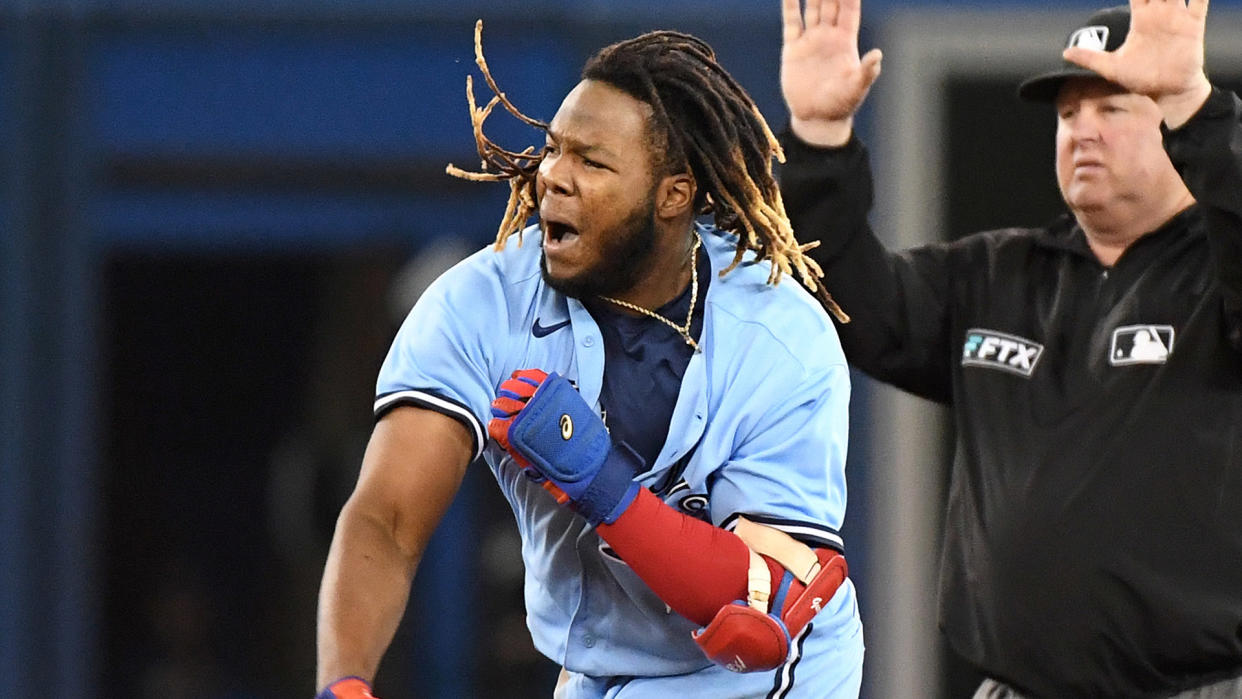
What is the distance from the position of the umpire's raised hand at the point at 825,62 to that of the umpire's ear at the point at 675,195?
0.67 metres

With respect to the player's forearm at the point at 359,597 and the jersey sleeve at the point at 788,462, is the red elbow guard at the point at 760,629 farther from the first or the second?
the player's forearm at the point at 359,597

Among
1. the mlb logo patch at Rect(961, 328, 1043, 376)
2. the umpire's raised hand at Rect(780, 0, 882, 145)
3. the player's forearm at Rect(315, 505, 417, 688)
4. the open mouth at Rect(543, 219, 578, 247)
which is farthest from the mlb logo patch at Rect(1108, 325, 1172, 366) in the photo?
the player's forearm at Rect(315, 505, 417, 688)

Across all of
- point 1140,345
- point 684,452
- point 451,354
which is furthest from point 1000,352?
point 451,354

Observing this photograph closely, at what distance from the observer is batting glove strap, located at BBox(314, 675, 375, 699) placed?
2.34 meters

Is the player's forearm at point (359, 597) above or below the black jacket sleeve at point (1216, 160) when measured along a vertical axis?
below

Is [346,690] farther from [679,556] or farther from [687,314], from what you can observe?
[687,314]

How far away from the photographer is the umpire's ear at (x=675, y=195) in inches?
111

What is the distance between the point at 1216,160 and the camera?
10.0ft

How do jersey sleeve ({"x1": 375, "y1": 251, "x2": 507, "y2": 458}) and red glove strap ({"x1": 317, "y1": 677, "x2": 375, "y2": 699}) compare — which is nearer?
red glove strap ({"x1": 317, "y1": 677, "x2": 375, "y2": 699})

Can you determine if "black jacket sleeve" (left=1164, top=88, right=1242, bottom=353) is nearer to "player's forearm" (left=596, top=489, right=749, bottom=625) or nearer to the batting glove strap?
"player's forearm" (left=596, top=489, right=749, bottom=625)

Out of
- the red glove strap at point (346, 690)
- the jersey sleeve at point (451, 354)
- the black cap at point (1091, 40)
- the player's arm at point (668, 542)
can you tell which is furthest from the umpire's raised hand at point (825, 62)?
the red glove strap at point (346, 690)

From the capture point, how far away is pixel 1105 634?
3262mm

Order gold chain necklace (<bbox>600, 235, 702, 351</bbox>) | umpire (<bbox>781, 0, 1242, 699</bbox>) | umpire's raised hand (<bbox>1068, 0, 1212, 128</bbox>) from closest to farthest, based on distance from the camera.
Answer: 1. gold chain necklace (<bbox>600, 235, 702, 351</bbox>)
2. umpire's raised hand (<bbox>1068, 0, 1212, 128</bbox>)
3. umpire (<bbox>781, 0, 1242, 699</bbox>)

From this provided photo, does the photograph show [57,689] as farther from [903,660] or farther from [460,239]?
[903,660]
